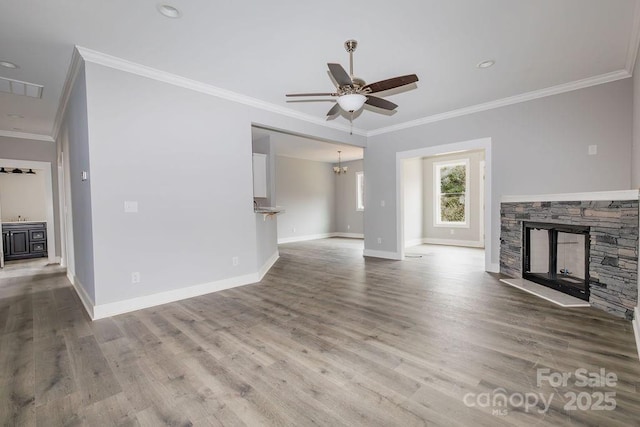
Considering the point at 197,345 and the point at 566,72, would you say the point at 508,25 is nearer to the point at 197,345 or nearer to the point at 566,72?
the point at 566,72

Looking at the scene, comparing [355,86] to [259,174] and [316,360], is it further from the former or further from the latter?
[259,174]

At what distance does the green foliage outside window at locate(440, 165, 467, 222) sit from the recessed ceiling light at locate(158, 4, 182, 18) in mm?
7654

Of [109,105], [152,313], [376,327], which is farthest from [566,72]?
[152,313]

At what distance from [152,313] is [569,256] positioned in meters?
5.05

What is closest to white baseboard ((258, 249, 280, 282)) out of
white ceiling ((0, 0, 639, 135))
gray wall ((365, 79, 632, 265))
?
white ceiling ((0, 0, 639, 135))

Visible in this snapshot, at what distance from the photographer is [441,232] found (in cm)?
861

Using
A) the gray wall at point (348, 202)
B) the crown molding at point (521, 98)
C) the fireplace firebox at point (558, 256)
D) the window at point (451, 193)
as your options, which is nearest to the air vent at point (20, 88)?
the crown molding at point (521, 98)

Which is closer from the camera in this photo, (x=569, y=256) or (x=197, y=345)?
(x=197, y=345)

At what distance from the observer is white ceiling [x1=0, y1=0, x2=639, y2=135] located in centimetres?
243

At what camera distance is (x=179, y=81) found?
3.68 metres

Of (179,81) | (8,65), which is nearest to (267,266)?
(179,81)

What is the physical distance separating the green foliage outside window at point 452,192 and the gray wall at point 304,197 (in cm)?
415

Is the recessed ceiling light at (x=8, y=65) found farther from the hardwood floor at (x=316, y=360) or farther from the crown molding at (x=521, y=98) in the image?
the crown molding at (x=521, y=98)

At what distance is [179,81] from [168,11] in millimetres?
1336
